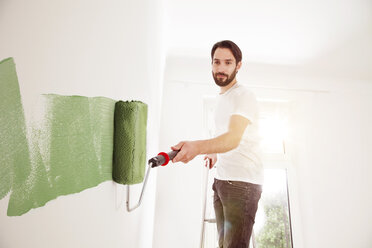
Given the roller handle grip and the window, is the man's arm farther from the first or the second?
the window

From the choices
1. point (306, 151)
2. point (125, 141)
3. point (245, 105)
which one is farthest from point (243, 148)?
point (306, 151)

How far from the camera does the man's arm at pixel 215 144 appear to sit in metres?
0.67

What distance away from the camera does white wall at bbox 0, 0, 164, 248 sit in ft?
0.55

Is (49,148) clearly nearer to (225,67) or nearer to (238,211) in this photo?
(238,211)

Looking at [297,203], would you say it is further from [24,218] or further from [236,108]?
[24,218]

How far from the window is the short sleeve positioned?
1139mm

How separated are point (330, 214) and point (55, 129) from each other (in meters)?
2.70

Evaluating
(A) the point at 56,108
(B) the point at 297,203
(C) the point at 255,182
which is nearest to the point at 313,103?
(B) the point at 297,203

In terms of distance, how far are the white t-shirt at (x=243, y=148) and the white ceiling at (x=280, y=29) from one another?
3.08 feet

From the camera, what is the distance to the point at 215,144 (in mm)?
766

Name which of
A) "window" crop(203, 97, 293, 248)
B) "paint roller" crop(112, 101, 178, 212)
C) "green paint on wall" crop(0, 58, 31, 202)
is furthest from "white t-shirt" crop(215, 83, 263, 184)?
"window" crop(203, 97, 293, 248)

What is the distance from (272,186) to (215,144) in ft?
6.10

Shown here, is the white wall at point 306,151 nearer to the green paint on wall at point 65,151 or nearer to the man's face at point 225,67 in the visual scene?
the man's face at point 225,67

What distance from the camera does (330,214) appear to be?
7.13ft
